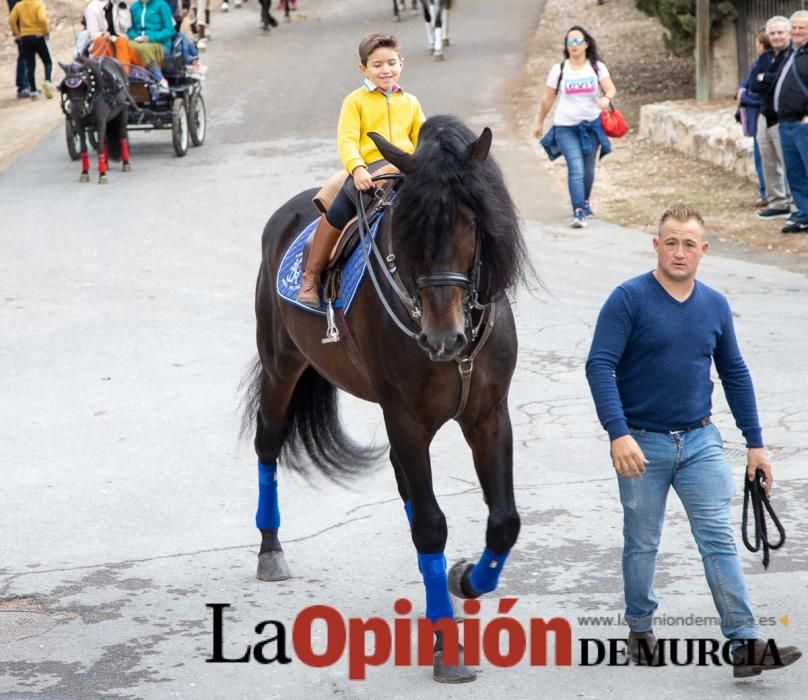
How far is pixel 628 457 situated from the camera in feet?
16.2

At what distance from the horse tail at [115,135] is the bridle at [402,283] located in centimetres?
1319

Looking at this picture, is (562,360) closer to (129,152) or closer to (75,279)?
(75,279)

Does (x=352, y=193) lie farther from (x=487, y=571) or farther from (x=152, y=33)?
(x=152, y=33)

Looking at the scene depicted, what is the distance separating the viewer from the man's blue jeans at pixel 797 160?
1384 cm

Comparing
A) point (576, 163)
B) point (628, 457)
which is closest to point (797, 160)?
point (576, 163)

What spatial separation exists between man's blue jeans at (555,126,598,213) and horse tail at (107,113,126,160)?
21.3 ft

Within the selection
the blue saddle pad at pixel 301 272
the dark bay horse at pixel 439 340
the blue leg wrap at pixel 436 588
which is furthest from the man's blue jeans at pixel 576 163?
the blue leg wrap at pixel 436 588

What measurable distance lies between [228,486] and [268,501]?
1.11 m

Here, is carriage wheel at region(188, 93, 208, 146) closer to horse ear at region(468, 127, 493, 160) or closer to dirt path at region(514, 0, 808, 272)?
dirt path at region(514, 0, 808, 272)

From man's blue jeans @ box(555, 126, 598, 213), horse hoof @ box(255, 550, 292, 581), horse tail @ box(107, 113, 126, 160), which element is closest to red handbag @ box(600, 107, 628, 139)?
man's blue jeans @ box(555, 126, 598, 213)

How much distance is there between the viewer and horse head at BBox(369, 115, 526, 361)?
5.11 m

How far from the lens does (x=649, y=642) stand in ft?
17.6

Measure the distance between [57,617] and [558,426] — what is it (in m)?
3.70

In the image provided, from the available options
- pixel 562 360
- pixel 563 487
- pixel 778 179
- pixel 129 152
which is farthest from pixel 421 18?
pixel 563 487
